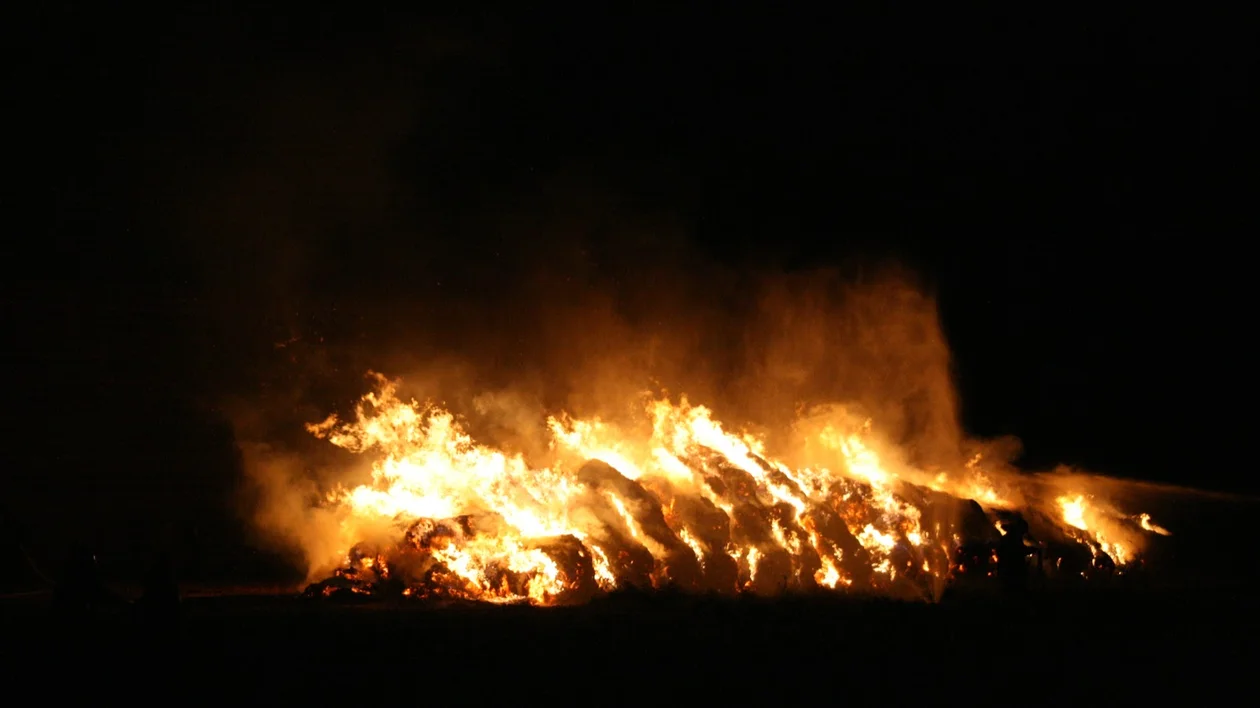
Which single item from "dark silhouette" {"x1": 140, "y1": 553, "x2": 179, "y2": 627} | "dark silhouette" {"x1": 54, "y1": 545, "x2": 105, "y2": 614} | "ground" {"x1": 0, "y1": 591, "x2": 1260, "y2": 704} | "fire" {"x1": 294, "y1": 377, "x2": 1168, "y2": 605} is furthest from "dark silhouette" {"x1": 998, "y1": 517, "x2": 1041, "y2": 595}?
"dark silhouette" {"x1": 54, "y1": 545, "x2": 105, "y2": 614}

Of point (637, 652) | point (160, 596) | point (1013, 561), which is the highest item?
point (1013, 561)

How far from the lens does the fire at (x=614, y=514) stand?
68.7ft

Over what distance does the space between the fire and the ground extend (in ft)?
6.24

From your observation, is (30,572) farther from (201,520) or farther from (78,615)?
(78,615)

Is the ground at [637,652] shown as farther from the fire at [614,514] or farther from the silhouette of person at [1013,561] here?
the fire at [614,514]

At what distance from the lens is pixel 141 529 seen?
25719 millimetres

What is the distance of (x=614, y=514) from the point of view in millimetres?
22891

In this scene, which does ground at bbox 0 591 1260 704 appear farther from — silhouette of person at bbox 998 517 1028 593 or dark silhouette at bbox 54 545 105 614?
silhouette of person at bbox 998 517 1028 593

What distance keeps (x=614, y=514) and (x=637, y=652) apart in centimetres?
913

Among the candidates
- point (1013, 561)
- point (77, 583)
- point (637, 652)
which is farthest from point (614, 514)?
point (77, 583)

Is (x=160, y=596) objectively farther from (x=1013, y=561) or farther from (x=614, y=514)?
(x=1013, y=561)

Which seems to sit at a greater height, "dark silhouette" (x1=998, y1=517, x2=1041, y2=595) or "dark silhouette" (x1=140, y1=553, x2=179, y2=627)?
"dark silhouette" (x1=998, y1=517, x2=1041, y2=595)

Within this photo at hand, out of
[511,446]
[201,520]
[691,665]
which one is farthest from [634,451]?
[691,665]

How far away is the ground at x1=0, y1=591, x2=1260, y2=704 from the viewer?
11609mm
